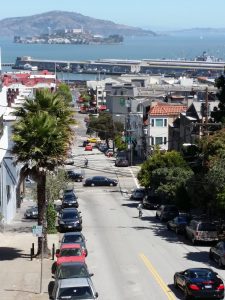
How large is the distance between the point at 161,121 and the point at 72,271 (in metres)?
75.0

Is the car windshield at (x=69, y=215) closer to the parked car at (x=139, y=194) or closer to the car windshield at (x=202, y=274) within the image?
the parked car at (x=139, y=194)

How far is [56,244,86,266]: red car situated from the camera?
3550cm

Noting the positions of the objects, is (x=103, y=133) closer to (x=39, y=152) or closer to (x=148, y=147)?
(x=148, y=147)

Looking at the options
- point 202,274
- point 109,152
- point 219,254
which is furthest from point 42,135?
point 109,152

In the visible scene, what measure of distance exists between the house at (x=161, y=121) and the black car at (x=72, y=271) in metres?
72.4

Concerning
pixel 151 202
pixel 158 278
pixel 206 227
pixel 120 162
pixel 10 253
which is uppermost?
pixel 158 278

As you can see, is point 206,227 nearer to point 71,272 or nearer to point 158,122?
point 71,272

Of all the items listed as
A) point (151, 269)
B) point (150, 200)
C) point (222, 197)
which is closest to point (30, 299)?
point (151, 269)

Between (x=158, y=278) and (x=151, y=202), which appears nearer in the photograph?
(x=158, y=278)

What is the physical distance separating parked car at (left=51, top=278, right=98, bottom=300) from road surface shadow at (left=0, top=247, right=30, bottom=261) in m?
12.2

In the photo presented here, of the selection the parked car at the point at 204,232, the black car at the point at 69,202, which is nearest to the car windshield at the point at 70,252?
the parked car at the point at 204,232

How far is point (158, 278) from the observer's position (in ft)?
111

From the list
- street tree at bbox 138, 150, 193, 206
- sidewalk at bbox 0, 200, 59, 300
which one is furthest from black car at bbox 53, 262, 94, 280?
street tree at bbox 138, 150, 193, 206

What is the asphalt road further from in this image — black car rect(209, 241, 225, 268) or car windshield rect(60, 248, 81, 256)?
car windshield rect(60, 248, 81, 256)
